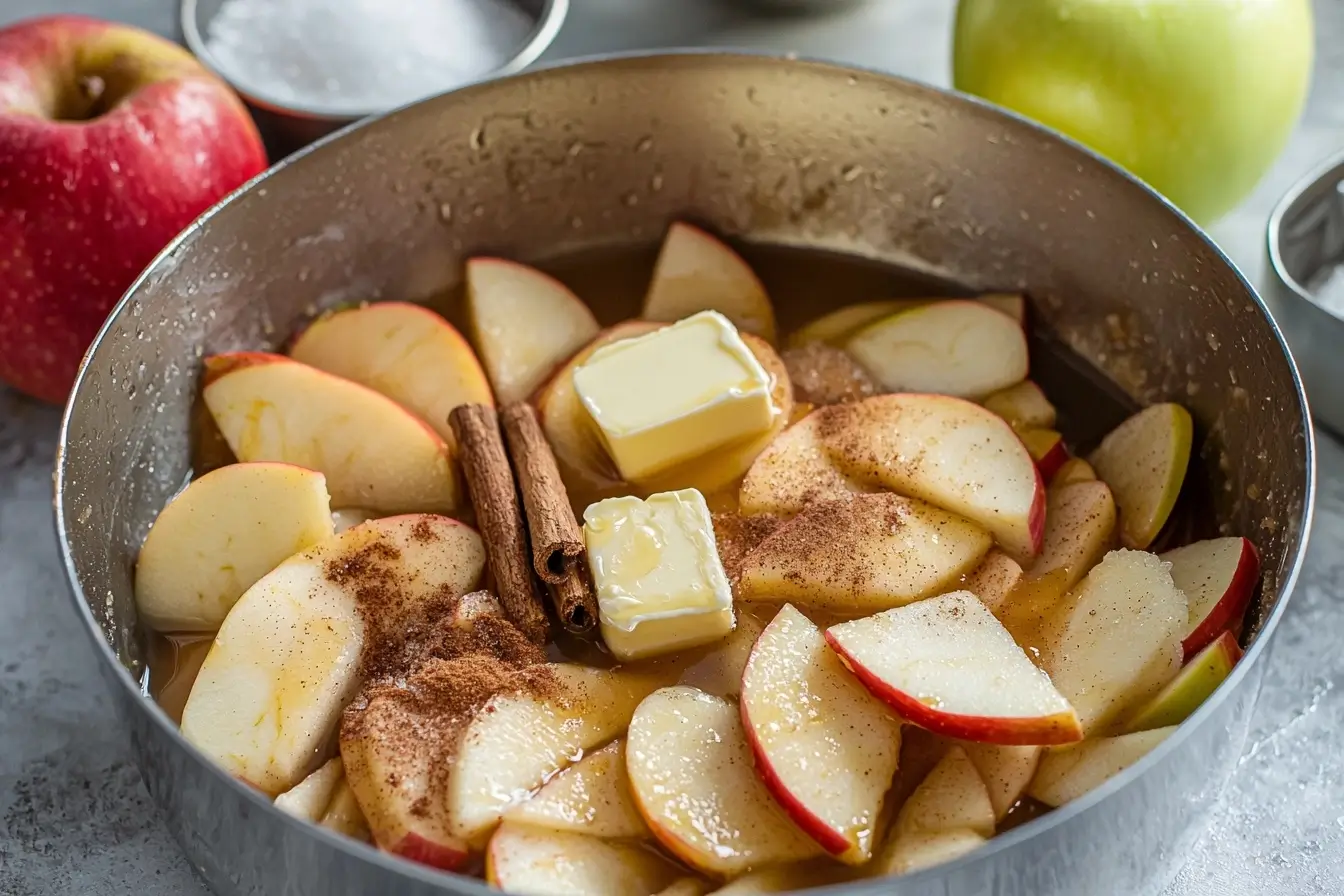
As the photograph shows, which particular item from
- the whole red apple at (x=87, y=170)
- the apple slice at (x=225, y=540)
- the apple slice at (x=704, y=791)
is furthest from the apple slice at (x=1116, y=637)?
the whole red apple at (x=87, y=170)

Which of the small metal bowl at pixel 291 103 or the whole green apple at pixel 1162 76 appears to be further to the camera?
the small metal bowl at pixel 291 103

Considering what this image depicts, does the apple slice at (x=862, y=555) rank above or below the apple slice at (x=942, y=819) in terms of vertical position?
above

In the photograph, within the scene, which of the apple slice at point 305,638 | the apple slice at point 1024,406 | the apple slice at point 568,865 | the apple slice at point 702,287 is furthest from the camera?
the apple slice at point 702,287

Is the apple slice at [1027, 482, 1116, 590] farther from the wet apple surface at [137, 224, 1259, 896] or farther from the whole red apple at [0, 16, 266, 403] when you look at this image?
the whole red apple at [0, 16, 266, 403]

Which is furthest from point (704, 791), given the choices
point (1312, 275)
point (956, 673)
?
point (1312, 275)

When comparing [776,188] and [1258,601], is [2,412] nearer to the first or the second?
[776,188]

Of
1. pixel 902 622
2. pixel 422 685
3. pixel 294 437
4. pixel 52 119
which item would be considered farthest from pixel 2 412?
pixel 902 622

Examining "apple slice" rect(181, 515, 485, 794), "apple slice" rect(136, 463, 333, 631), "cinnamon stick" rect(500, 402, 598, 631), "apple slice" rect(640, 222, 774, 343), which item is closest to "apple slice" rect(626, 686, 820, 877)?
"cinnamon stick" rect(500, 402, 598, 631)

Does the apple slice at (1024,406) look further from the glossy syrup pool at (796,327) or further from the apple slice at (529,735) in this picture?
the apple slice at (529,735)
